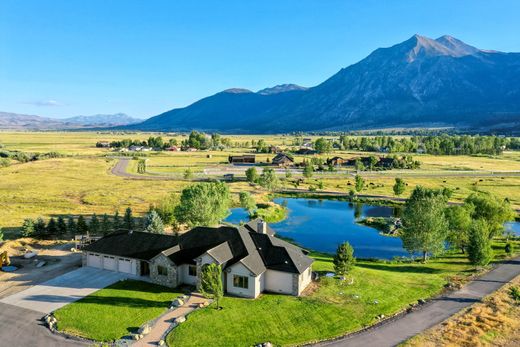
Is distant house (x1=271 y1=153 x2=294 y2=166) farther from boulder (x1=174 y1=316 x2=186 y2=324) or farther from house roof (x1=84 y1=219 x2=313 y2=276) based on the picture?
boulder (x1=174 y1=316 x2=186 y2=324)

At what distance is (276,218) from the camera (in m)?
81.3

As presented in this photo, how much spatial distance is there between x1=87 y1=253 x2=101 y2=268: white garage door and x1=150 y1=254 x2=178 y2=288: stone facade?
28.5 feet

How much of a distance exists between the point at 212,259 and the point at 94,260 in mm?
16912

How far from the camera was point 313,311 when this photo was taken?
120 feet

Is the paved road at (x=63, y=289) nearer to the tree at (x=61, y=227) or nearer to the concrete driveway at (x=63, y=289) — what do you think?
the concrete driveway at (x=63, y=289)

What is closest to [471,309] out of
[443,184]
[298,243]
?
[298,243]

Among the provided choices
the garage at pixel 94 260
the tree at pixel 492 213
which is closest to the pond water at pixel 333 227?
the tree at pixel 492 213

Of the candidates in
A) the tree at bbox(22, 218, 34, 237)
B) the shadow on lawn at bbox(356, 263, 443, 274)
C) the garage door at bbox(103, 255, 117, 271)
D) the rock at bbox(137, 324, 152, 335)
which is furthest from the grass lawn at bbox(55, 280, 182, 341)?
the shadow on lawn at bbox(356, 263, 443, 274)

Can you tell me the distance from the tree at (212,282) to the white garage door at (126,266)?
Answer: 38.6ft

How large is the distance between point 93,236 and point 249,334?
121ft

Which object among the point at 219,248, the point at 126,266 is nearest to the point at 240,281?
the point at 219,248

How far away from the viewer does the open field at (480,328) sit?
3164 cm

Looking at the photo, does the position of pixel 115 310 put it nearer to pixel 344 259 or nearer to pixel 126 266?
pixel 126 266

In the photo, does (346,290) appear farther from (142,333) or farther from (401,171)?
(401,171)
